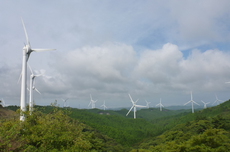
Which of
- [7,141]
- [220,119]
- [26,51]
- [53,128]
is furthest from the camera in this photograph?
[220,119]

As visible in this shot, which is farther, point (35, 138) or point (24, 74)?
point (24, 74)

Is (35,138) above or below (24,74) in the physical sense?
below

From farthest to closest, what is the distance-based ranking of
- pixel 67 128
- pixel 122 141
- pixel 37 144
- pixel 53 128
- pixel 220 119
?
pixel 122 141 < pixel 220 119 < pixel 67 128 < pixel 53 128 < pixel 37 144

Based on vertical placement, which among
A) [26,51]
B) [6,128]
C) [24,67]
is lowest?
[6,128]

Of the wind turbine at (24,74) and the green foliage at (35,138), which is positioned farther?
the wind turbine at (24,74)

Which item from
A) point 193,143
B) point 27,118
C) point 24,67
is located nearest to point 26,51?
point 24,67

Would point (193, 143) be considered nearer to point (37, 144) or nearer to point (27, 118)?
point (37, 144)

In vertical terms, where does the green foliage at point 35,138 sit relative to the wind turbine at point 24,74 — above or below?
below

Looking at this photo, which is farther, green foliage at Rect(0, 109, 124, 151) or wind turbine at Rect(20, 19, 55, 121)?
wind turbine at Rect(20, 19, 55, 121)

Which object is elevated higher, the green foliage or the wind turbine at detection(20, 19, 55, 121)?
the wind turbine at detection(20, 19, 55, 121)

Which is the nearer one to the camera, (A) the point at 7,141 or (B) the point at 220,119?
(A) the point at 7,141

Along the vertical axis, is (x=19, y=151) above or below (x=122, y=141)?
above
